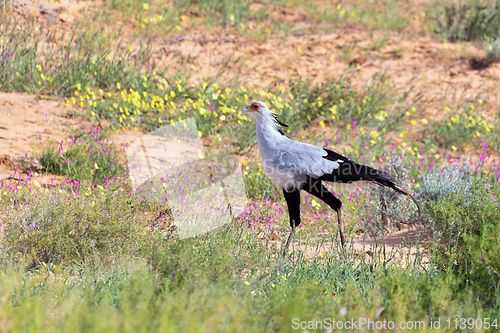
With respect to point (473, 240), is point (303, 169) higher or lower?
higher

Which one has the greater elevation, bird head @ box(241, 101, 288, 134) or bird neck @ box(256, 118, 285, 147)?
bird head @ box(241, 101, 288, 134)

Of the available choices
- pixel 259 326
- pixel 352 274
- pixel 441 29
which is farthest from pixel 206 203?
pixel 441 29

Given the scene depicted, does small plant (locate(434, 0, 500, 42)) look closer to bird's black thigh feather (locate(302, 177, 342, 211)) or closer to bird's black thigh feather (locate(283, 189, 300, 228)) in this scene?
bird's black thigh feather (locate(302, 177, 342, 211))

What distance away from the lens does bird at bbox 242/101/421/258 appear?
4000mm

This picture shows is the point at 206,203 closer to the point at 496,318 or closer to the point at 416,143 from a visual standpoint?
the point at 496,318

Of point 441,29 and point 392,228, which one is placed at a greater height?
point 441,29

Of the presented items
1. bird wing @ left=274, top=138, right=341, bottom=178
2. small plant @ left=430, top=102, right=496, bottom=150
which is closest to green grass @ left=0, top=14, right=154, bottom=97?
bird wing @ left=274, top=138, right=341, bottom=178

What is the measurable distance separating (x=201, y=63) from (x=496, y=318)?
6.76m

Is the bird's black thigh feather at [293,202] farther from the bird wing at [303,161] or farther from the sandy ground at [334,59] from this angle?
the sandy ground at [334,59]

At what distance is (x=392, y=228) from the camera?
207 inches

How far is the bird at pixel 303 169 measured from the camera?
400 cm

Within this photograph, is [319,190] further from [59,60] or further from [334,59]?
[334,59]

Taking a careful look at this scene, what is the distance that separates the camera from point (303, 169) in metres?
4.00

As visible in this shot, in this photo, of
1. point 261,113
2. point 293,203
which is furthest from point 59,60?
point 293,203
